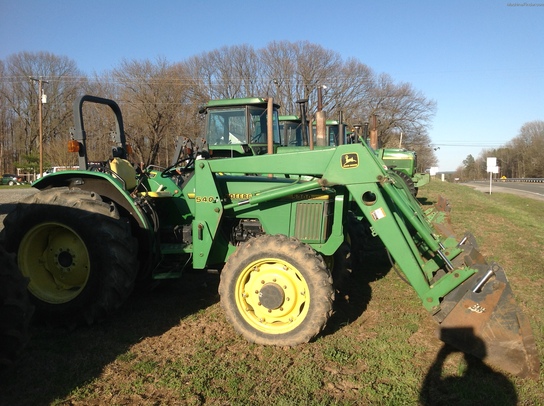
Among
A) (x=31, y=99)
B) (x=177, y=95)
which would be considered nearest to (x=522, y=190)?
(x=177, y=95)

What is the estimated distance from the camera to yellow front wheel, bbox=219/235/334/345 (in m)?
3.61

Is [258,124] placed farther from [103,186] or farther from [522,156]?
[522,156]

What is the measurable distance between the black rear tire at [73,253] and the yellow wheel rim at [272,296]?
1080mm

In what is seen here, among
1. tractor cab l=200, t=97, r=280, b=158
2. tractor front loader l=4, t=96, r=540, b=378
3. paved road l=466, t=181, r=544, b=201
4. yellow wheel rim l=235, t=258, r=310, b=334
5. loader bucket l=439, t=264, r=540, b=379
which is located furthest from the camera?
paved road l=466, t=181, r=544, b=201

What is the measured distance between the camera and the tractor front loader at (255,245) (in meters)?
3.40

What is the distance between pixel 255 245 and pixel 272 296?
45 cm

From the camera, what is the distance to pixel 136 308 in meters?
4.67

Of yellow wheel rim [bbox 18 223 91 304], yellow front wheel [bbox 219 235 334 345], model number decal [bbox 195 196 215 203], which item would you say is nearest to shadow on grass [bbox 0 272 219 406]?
yellow wheel rim [bbox 18 223 91 304]

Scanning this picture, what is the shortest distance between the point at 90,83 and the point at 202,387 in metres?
36.0

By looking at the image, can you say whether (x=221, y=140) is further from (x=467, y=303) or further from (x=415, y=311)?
(x=467, y=303)

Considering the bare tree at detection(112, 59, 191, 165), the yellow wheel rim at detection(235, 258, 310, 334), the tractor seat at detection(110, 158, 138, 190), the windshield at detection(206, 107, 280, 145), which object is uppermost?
the bare tree at detection(112, 59, 191, 165)

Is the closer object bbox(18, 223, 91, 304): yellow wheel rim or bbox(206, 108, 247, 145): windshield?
bbox(18, 223, 91, 304): yellow wheel rim

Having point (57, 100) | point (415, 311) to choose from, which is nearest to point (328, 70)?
point (57, 100)

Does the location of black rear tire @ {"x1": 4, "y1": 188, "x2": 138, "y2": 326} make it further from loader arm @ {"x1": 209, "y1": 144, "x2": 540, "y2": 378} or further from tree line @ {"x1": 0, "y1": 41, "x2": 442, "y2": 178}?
tree line @ {"x1": 0, "y1": 41, "x2": 442, "y2": 178}
